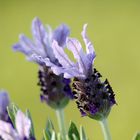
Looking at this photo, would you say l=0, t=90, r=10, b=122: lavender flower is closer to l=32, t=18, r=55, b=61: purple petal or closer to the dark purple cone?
l=32, t=18, r=55, b=61: purple petal

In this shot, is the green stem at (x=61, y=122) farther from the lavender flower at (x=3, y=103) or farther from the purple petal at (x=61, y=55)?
the purple petal at (x=61, y=55)

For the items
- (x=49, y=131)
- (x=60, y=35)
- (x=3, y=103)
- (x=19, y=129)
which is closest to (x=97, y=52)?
(x=60, y=35)

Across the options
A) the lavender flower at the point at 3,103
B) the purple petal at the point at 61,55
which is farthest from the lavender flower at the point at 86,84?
the lavender flower at the point at 3,103

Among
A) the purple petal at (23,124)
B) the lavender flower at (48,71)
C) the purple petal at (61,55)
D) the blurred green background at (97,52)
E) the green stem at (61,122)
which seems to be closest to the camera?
the purple petal at (23,124)

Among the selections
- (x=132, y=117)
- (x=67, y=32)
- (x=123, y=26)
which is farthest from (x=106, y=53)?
(x=67, y=32)

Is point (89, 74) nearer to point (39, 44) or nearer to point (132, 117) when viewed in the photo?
point (39, 44)

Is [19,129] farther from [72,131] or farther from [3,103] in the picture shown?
[3,103]
